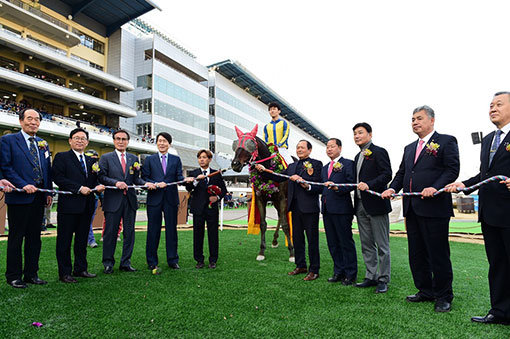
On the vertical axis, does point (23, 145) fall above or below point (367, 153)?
above

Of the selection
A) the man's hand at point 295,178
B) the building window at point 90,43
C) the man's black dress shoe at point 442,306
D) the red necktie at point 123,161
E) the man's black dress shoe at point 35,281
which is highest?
the building window at point 90,43

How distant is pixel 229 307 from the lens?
334 cm

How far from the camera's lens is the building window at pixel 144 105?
121 feet

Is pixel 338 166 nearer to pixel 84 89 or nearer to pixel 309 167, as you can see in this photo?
pixel 309 167

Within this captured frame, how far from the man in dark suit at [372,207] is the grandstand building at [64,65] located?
26.1 metres

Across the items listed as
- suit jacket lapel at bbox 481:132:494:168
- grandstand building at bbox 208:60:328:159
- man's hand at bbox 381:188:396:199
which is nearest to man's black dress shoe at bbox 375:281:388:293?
man's hand at bbox 381:188:396:199

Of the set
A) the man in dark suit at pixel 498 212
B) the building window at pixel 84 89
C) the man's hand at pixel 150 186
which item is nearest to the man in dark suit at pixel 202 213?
the man's hand at pixel 150 186

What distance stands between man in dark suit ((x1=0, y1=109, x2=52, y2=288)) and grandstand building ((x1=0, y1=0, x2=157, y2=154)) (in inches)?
909

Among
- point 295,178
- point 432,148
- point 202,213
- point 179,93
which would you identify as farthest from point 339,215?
point 179,93

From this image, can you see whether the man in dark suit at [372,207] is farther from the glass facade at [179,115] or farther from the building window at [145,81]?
the building window at [145,81]

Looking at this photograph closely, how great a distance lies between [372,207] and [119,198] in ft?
12.5

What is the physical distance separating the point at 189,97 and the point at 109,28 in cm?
1209

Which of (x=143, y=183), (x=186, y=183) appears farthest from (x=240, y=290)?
(x=143, y=183)

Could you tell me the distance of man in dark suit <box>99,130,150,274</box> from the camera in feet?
16.0
